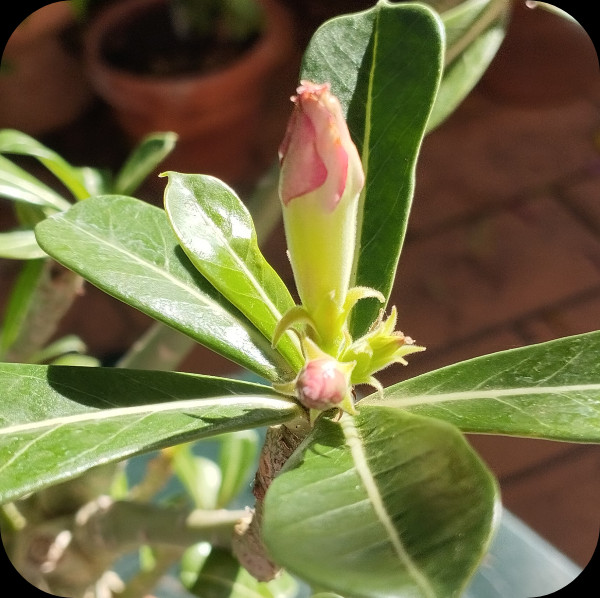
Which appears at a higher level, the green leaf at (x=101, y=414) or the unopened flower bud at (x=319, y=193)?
the unopened flower bud at (x=319, y=193)

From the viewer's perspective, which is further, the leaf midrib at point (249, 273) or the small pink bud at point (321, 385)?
the leaf midrib at point (249, 273)

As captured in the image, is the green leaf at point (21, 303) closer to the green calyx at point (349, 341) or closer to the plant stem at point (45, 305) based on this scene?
the plant stem at point (45, 305)

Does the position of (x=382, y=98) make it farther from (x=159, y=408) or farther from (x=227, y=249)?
(x=159, y=408)

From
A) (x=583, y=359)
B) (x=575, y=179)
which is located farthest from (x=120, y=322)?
(x=583, y=359)

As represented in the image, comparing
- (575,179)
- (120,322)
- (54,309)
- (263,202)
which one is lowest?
(120,322)

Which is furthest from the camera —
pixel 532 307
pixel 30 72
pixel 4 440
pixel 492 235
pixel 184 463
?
Result: pixel 30 72

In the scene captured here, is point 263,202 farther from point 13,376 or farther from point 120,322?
point 120,322

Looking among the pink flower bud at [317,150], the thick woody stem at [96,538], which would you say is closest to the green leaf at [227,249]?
the pink flower bud at [317,150]
